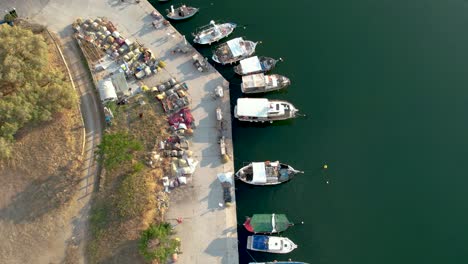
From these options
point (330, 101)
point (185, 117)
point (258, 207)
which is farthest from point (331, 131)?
point (185, 117)

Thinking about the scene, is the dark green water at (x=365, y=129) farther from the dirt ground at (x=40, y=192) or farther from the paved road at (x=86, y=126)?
the dirt ground at (x=40, y=192)

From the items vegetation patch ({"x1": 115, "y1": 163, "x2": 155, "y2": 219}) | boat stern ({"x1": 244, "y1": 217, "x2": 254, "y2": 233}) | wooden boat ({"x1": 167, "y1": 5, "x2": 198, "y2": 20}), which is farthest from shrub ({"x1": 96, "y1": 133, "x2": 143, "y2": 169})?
wooden boat ({"x1": 167, "y1": 5, "x2": 198, "y2": 20})

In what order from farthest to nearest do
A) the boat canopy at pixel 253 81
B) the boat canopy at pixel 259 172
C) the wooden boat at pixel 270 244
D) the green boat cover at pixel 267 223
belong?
the boat canopy at pixel 253 81
the boat canopy at pixel 259 172
the green boat cover at pixel 267 223
the wooden boat at pixel 270 244

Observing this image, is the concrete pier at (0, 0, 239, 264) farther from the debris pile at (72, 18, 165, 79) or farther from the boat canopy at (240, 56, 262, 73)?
the boat canopy at (240, 56, 262, 73)

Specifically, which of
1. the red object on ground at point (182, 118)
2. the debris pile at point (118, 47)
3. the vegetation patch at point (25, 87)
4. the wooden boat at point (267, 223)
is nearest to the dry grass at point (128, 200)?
the red object on ground at point (182, 118)

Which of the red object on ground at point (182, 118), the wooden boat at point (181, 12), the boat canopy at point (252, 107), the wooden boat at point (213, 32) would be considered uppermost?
the wooden boat at point (181, 12)

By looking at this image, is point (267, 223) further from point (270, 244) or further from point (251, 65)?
point (251, 65)

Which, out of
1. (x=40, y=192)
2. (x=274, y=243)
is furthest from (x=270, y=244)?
(x=40, y=192)
